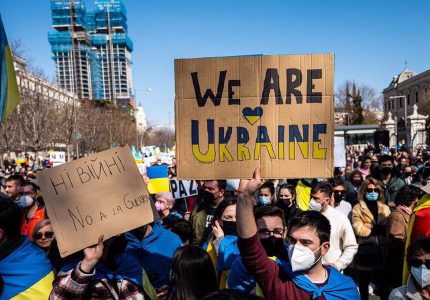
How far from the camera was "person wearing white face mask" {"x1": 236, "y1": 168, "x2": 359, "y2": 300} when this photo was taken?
2.28m

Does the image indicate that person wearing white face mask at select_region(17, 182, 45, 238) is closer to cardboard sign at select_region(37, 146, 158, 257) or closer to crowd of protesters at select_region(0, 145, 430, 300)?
crowd of protesters at select_region(0, 145, 430, 300)

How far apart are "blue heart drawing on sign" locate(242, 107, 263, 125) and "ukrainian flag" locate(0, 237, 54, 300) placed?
164 cm

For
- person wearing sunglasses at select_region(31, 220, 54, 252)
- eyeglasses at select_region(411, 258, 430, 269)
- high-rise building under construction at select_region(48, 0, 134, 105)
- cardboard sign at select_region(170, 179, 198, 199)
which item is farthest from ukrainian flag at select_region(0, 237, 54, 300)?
high-rise building under construction at select_region(48, 0, 134, 105)

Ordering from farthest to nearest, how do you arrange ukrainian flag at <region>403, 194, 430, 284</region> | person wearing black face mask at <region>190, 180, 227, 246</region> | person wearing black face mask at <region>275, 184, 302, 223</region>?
person wearing black face mask at <region>275, 184, 302, 223</region> < person wearing black face mask at <region>190, 180, 227, 246</region> < ukrainian flag at <region>403, 194, 430, 284</region>

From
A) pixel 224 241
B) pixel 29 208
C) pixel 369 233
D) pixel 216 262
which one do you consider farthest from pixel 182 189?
pixel 224 241

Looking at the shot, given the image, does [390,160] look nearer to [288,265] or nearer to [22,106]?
[288,265]

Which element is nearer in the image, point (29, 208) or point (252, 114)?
point (252, 114)

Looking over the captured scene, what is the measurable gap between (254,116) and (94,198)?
1166mm

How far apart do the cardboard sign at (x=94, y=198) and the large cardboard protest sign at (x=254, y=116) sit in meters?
0.35

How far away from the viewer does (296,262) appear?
2389 millimetres

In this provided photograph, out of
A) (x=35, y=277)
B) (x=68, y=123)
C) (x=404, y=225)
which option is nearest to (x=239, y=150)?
(x=35, y=277)

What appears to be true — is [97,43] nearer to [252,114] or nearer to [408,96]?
[408,96]

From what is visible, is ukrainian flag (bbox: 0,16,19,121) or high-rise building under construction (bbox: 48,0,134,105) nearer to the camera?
ukrainian flag (bbox: 0,16,19,121)

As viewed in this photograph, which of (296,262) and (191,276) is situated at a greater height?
(296,262)
